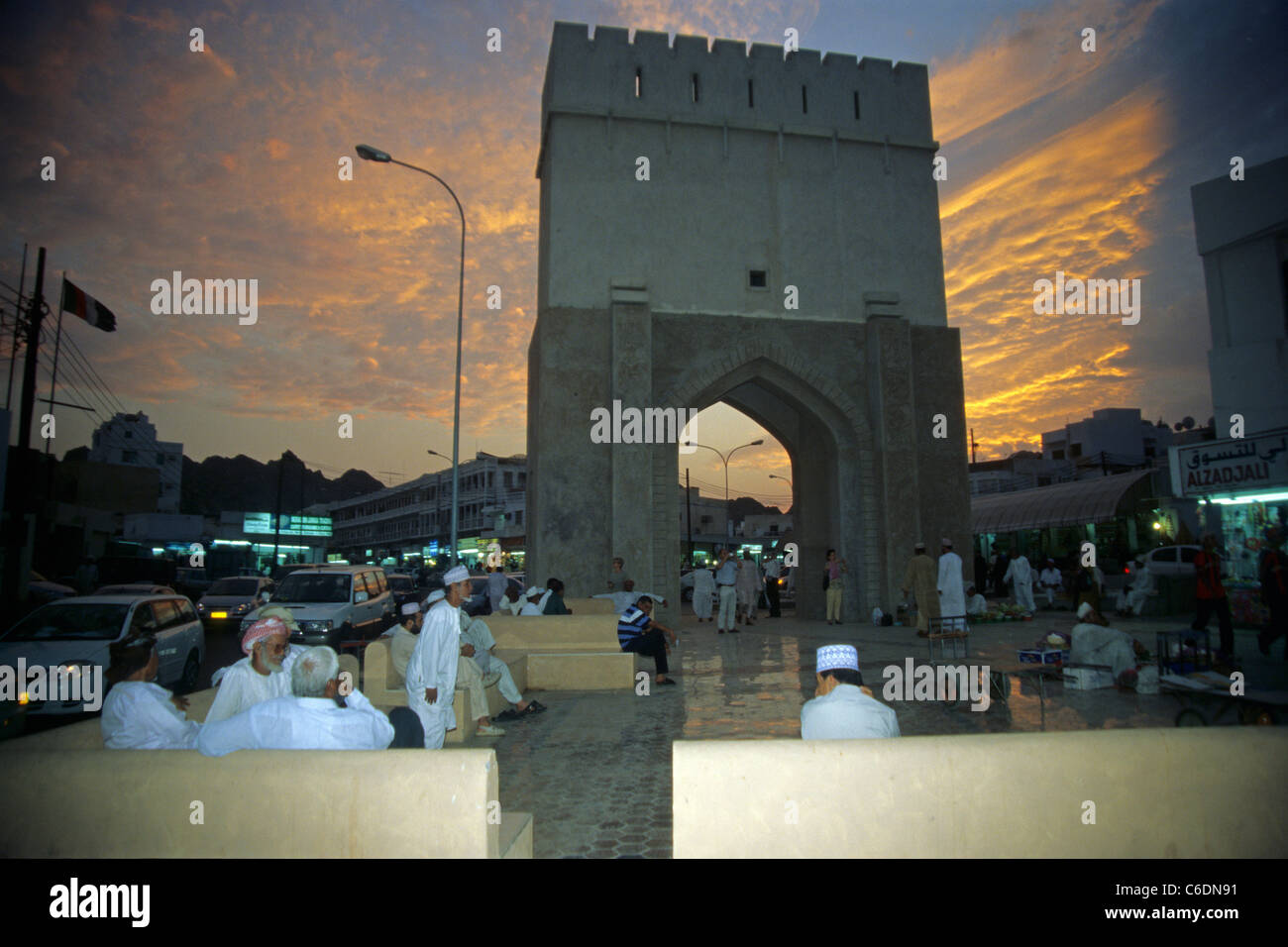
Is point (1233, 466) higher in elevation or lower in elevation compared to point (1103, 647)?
higher

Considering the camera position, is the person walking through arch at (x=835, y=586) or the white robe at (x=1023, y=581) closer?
the person walking through arch at (x=835, y=586)

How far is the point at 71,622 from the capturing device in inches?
369

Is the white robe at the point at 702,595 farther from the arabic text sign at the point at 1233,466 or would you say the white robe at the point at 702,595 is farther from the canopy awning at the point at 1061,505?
the arabic text sign at the point at 1233,466

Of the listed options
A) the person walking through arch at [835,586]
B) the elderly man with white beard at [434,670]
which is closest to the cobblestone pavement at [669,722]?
the elderly man with white beard at [434,670]

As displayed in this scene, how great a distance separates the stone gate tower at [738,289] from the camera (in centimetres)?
1767

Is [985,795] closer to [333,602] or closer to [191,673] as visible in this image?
[191,673]

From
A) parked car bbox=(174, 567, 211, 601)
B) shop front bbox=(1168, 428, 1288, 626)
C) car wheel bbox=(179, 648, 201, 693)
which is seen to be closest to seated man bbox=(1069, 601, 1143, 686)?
shop front bbox=(1168, 428, 1288, 626)

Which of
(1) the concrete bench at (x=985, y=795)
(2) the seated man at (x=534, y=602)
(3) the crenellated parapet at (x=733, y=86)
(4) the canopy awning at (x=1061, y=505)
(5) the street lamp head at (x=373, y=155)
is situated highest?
(3) the crenellated parapet at (x=733, y=86)

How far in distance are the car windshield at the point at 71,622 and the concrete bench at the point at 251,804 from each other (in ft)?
22.9

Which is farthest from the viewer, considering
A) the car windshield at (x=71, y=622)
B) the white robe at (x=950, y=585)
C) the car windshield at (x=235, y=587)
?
the car windshield at (x=235, y=587)

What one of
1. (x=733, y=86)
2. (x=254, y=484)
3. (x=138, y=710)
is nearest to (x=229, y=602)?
(x=138, y=710)

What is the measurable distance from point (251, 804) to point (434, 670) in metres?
2.84

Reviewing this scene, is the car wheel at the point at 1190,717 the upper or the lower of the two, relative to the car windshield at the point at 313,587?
lower
